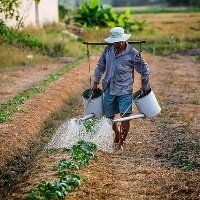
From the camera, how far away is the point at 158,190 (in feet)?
19.9

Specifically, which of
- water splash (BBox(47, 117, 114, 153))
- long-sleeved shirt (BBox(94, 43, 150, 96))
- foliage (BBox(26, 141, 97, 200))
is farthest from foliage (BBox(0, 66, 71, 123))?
foliage (BBox(26, 141, 97, 200))

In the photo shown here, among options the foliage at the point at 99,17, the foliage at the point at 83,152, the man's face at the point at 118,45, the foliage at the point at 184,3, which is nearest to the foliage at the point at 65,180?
the foliage at the point at 83,152

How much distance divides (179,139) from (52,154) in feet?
7.12

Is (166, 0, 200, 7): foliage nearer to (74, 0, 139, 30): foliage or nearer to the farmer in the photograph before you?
(74, 0, 139, 30): foliage

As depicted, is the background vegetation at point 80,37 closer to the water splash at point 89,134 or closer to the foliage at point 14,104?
the foliage at point 14,104

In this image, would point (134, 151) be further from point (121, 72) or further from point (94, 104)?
point (121, 72)

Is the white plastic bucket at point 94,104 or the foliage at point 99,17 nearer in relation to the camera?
the white plastic bucket at point 94,104

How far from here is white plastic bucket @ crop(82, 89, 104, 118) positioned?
27.1ft

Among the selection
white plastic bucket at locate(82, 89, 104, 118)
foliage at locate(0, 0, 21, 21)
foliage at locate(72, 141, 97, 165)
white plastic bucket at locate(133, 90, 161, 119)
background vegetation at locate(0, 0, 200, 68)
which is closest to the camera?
foliage at locate(72, 141, 97, 165)

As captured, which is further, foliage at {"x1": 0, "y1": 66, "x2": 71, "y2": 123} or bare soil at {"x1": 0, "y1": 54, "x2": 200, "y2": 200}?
foliage at {"x1": 0, "y1": 66, "x2": 71, "y2": 123}

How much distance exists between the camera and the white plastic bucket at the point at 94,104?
8250mm

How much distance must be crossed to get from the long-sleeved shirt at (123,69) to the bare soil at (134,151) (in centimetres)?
90

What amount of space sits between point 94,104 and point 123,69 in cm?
67

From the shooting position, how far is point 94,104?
27.1 feet
